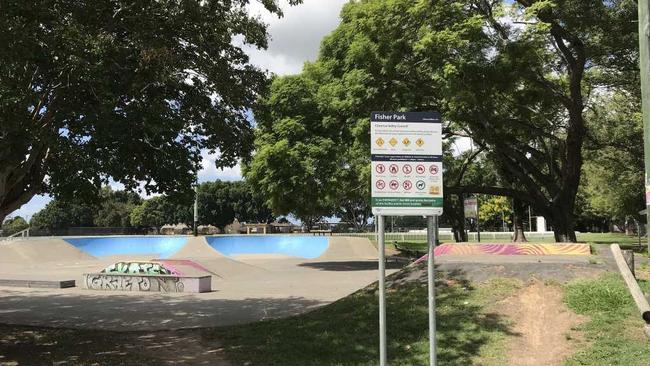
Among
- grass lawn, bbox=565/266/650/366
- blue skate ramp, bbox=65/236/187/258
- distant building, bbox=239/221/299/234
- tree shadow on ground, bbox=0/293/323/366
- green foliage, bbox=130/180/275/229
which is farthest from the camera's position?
green foliage, bbox=130/180/275/229

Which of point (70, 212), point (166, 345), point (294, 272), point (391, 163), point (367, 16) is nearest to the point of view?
point (391, 163)

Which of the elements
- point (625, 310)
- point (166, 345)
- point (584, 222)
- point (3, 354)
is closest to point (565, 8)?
point (625, 310)

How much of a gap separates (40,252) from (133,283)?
68.1 feet

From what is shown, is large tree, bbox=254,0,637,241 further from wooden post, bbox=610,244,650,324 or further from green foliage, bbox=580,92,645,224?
wooden post, bbox=610,244,650,324

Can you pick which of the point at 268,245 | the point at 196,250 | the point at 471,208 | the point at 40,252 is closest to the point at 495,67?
the point at 471,208

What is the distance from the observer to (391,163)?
18.2 feet

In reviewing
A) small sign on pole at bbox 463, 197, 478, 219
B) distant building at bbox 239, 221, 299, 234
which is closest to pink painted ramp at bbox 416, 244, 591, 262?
small sign on pole at bbox 463, 197, 478, 219

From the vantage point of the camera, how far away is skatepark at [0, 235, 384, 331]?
42.5 feet

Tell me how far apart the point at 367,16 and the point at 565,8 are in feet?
21.5

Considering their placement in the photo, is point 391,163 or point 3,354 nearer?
point 391,163

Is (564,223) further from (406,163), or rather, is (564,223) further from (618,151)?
(406,163)

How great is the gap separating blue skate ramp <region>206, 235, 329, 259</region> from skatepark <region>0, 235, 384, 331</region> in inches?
117

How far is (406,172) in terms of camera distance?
555 cm

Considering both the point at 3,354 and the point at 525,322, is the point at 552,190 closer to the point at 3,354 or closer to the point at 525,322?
the point at 525,322
